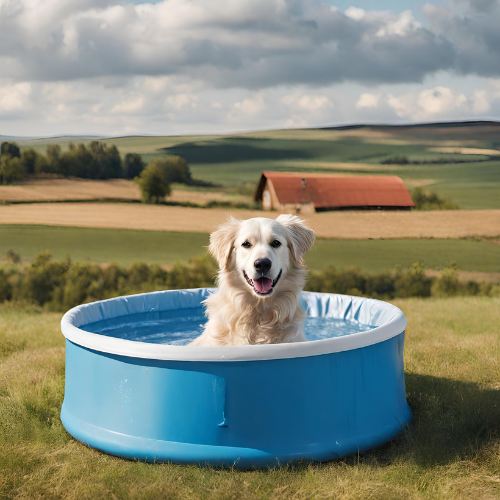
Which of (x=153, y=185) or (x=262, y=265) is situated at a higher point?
(x=153, y=185)

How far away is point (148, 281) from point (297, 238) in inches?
235

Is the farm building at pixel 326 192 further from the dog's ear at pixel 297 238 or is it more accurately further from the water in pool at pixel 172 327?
the dog's ear at pixel 297 238

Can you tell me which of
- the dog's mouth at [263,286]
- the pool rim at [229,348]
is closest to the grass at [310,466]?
the pool rim at [229,348]

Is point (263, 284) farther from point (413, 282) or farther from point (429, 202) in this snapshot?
point (429, 202)

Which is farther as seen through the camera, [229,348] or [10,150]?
[10,150]

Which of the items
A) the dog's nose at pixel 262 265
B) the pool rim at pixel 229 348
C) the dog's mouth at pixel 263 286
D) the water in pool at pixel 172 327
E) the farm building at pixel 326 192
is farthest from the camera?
the farm building at pixel 326 192

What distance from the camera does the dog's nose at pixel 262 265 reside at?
3.64 m

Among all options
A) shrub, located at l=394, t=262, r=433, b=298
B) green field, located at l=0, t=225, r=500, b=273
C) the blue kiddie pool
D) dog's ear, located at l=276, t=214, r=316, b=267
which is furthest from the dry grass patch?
the blue kiddie pool

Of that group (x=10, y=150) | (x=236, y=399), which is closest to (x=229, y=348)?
(x=236, y=399)

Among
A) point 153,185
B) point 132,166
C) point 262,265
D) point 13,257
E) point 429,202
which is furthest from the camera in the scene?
point 429,202

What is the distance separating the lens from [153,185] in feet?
33.4

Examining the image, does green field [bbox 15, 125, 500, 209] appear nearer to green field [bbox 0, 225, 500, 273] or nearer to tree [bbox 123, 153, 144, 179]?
tree [bbox 123, 153, 144, 179]

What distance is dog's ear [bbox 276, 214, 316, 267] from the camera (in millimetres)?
4020

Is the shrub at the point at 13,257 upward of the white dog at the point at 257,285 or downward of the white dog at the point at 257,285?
downward
